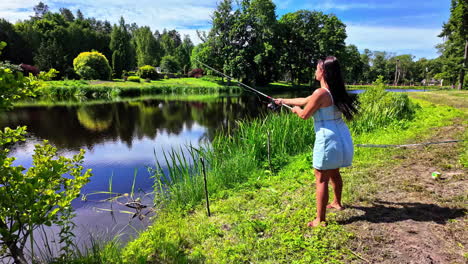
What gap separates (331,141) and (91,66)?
4185 centimetres

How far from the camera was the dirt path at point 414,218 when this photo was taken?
2.53m

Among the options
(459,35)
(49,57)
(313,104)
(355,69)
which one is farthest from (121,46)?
(313,104)

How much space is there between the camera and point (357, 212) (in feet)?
11.0

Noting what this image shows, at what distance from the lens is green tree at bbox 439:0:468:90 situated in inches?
997

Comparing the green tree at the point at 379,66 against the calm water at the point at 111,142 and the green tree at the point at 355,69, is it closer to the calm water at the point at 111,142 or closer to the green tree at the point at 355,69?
the green tree at the point at 355,69

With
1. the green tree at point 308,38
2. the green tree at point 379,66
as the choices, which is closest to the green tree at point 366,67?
the green tree at point 379,66

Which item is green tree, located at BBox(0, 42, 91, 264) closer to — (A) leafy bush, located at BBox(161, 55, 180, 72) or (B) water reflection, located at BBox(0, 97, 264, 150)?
(B) water reflection, located at BBox(0, 97, 264, 150)

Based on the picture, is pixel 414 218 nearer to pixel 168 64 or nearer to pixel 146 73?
pixel 146 73

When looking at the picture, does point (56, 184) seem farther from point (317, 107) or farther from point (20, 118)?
point (20, 118)

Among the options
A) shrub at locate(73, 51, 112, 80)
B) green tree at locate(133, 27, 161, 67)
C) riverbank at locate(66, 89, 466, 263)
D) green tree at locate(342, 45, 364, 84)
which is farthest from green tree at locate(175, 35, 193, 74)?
riverbank at locate(66, 89, 466, 263)

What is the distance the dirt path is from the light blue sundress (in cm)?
85

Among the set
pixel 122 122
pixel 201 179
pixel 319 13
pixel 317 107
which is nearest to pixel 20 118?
pixel 122 122

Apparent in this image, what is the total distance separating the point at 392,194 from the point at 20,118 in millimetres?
19354

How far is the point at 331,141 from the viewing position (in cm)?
277
